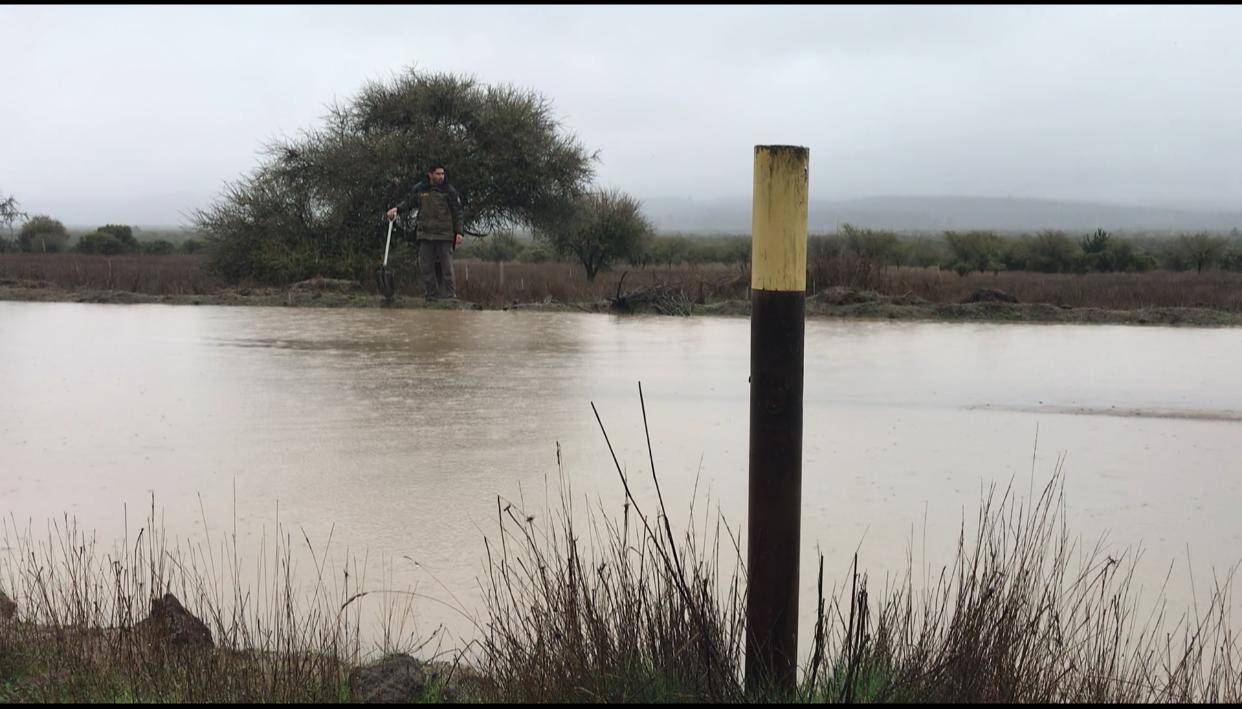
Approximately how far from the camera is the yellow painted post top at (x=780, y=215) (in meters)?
3.29

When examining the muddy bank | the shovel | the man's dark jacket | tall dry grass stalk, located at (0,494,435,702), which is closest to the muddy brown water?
tall dry grass stalk, located at (0,494,435,702)

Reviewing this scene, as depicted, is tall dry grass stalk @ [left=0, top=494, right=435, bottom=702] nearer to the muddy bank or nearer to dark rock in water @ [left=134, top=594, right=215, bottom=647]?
dark rock in water @ [left=134, top=594, right=215, bottom=647]

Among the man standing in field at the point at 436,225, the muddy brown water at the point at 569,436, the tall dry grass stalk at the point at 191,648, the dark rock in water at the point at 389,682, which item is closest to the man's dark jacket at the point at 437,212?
the man standing in field at the point at 436,225

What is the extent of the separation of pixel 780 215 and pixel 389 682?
1.64 metres

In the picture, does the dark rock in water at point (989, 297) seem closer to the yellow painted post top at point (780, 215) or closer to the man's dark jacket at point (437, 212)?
the man's dark jacket at point (437, 212)

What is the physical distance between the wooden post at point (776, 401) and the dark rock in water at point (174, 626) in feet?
5.56

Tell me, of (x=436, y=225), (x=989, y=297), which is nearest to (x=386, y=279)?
(x=436, y=225)

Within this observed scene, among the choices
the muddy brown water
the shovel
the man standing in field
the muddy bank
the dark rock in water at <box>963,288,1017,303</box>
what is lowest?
the muddy brown water

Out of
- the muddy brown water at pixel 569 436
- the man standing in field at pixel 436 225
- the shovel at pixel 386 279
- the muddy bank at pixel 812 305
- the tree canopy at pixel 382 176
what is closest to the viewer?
the muddy brown water at pixel 569 436

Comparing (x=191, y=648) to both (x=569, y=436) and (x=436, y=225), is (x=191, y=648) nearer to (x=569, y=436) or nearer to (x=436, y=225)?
(x=569, y=436)

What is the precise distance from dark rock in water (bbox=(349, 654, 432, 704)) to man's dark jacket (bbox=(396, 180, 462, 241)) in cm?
1386

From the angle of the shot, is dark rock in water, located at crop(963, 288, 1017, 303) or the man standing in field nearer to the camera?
the man standing in field

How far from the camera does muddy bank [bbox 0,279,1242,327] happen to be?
15.9 m

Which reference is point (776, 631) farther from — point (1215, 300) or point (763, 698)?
point (1215, 300)
